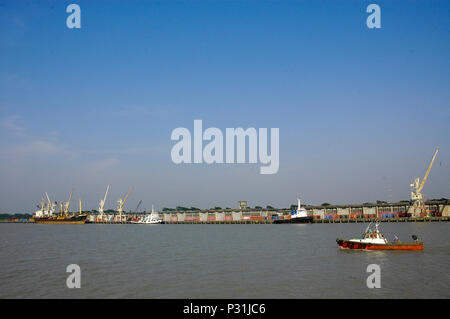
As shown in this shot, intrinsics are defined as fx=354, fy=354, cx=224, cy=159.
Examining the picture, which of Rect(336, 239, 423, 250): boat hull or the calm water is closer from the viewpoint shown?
the calm water

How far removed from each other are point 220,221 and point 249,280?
172m

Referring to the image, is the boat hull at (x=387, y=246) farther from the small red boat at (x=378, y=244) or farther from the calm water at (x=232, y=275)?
the calm water at (x=232, y=275)

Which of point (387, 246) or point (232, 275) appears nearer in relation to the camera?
point (232, 275)

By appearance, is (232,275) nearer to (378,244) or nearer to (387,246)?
(378,244)

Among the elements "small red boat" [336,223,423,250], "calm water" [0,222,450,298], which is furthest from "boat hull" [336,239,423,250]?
"calm water" [0,222,450,298]

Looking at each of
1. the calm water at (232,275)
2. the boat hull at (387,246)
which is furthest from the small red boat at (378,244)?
the calm water at (232,275)

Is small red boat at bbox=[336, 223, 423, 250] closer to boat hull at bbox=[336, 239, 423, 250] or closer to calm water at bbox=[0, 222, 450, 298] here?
boat hull at bbox=[336, 239, 423, 250]

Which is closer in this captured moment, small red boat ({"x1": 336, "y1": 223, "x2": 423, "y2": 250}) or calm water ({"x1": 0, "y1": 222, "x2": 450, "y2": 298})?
calm water ({"x1": 0, "y1": 222, "x2": 450, "y2": 298})

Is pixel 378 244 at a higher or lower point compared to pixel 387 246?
higher

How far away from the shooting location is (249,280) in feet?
91.1

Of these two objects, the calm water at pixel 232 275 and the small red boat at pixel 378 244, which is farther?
the small red boat at pixel 378 244

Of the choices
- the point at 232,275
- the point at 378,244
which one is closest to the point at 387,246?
the point at 378,244
